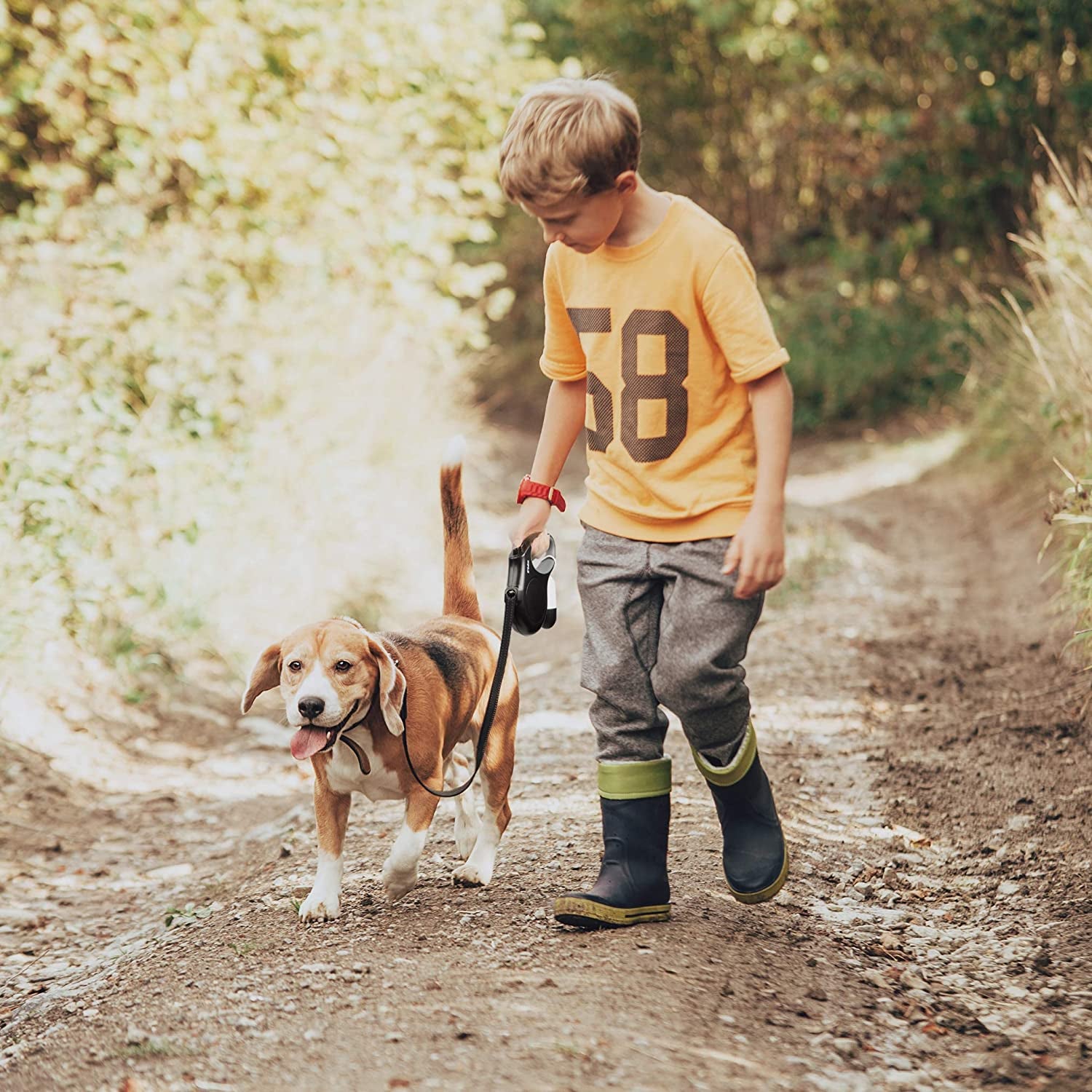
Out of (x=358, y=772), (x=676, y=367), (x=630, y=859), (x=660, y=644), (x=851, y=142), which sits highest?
(x=851, y=142)

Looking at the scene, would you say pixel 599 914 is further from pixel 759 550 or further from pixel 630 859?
pixel 759 550

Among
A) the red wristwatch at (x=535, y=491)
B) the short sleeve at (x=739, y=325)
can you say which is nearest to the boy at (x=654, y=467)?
the short sleeve at (x=739, y=325)

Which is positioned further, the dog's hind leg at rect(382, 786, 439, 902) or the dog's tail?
the dog's tail

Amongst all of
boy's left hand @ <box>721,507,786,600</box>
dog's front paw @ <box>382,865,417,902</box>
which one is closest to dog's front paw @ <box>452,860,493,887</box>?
dog's front paw @ <box>382,865,417,902</box>

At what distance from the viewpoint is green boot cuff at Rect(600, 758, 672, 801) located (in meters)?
3.19

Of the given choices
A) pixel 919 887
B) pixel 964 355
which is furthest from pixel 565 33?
pixel 919 887

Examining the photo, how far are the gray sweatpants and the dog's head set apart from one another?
498mm


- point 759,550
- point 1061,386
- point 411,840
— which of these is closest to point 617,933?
point 411,840

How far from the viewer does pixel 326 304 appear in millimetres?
9266

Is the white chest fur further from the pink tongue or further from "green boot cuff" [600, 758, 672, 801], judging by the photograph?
"green boot cuff" [600, 758, 672, 801]

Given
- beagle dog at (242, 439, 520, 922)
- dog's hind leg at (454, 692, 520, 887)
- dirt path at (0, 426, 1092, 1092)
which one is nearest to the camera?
dirt path at (0, 426, 1092, 1092)

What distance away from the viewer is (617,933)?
124 inches

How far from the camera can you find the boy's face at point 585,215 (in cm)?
286

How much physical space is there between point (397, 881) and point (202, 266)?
18.6ft
